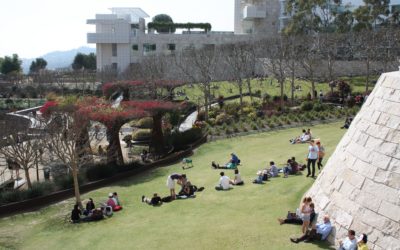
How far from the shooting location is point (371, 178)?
44.3 feet

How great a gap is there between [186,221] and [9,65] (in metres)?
96.3

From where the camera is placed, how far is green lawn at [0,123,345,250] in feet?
50.8

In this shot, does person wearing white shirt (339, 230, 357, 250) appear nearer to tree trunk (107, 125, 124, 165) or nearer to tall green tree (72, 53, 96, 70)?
tree trunk (107, 125, 124, 165)

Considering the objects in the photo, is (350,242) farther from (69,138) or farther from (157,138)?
(157,138)

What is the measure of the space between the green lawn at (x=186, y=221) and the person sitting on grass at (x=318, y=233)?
0.37 m

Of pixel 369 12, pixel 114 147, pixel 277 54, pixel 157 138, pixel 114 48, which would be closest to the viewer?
pixel 114 147

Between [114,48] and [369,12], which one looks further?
[114,48]

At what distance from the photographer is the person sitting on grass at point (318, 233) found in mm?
14102

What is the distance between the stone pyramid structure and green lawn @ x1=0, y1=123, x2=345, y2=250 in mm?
1364

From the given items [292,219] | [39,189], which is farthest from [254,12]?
[292,219]

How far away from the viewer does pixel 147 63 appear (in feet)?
225

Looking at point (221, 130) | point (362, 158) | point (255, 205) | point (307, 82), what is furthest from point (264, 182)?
point (307, 82)

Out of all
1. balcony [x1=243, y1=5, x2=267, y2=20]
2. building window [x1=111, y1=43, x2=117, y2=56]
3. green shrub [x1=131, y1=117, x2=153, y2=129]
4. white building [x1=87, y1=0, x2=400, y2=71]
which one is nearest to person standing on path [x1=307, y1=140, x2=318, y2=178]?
green shrub [x1=131, y1=117, x2=153, y2=129]

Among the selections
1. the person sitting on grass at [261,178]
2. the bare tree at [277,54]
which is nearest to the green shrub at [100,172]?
the person sitting on grass at [261,178]
